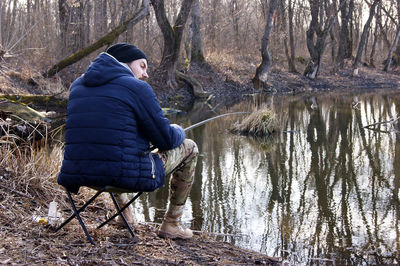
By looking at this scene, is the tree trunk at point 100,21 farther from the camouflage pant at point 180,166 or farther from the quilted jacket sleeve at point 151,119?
the quilted jacket sleeve at point 151,119

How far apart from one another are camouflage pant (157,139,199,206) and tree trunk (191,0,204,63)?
17.9m

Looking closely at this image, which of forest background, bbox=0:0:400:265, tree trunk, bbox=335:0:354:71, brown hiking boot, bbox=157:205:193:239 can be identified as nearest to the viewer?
forest background, bbox=0:0:400:265

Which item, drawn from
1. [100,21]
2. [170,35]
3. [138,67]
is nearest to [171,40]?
[170,35]

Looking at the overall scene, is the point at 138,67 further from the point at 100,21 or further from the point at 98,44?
the point at 100,21

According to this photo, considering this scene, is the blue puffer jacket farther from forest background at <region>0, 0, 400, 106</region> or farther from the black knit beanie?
forest background at <region>0, 0, 400, 106</region>

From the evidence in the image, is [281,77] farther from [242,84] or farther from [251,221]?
[251,221]

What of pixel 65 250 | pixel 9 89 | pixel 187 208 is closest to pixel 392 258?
pixel 187 208

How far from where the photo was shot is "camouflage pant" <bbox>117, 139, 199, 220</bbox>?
3.10 m

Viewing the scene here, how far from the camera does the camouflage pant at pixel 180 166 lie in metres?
3.10

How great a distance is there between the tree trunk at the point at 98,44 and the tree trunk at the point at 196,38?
595 cm

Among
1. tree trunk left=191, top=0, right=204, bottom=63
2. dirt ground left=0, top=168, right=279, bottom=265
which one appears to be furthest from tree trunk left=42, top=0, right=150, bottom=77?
dirt ground left=0, top=168, right=279, bottom=265

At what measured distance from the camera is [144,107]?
272 cm

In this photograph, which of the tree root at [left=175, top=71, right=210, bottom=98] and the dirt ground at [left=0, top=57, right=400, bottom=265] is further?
the tree root at [left=175, top=71, right=210, bottom=98]

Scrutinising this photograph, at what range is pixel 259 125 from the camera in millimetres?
9680
